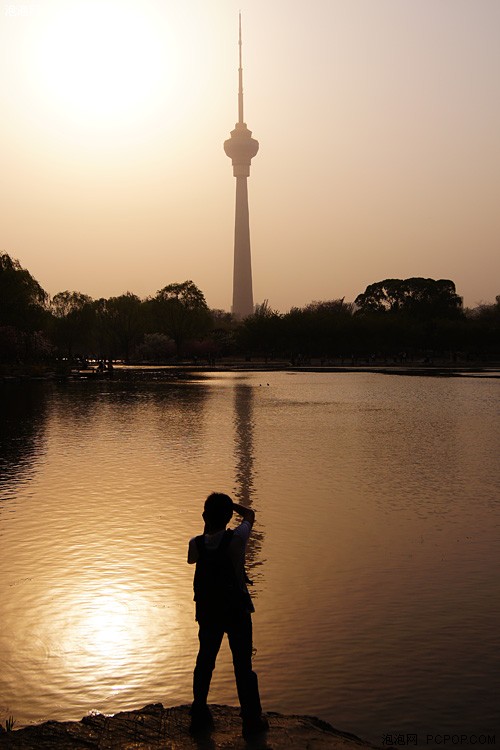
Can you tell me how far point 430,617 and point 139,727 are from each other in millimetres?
4291

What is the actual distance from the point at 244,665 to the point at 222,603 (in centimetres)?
55

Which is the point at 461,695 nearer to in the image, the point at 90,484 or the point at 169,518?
the point at 169,518

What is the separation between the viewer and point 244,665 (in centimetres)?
641

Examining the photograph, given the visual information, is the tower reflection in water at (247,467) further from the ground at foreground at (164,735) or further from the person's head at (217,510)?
the person's head at (217,510)

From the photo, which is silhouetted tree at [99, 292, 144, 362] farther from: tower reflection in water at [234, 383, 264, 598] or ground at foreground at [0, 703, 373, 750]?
ground at foreground at [0, 703, 373, 750]

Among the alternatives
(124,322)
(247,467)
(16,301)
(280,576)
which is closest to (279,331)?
(124,322)

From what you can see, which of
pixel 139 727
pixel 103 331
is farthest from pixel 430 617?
pixel 103 331

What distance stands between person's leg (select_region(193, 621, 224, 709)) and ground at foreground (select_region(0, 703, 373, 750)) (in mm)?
278

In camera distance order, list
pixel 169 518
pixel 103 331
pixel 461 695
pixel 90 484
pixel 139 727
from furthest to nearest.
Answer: pixel 103 331
pixel 90 484
pixel 169 518
pixel 461 695
pixel 139 727

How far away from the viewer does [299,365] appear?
4633 inches

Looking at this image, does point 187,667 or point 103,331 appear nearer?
point 187,667

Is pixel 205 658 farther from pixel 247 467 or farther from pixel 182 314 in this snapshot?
pixel 182 314

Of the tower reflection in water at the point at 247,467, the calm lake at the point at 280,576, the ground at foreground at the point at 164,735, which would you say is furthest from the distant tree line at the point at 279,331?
the ground at foreground at the point at 164,735

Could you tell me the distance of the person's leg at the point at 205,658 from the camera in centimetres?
639
